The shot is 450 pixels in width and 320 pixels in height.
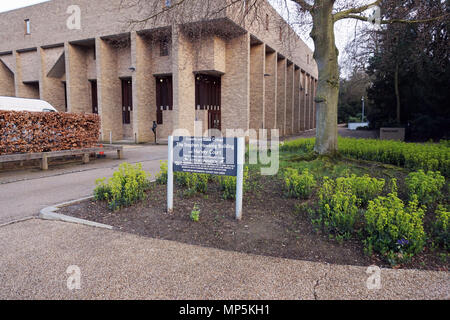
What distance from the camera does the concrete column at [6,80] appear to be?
97.2 feet

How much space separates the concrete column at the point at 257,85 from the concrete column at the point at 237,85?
326 cm

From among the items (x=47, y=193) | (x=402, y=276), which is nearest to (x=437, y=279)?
(x=402, y=276)

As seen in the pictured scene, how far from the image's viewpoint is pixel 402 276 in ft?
9.54

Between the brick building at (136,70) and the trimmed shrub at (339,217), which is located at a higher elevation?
the brick building at (136,70)

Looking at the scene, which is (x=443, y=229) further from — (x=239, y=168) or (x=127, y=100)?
(x=127, y=100)

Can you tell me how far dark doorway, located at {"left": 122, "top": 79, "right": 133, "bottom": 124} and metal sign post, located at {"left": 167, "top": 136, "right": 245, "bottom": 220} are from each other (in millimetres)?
21860

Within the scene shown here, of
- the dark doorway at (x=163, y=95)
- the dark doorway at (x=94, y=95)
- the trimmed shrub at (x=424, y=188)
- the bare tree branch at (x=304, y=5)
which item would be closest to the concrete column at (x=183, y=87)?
the dark doorway at (x=163, y=95)

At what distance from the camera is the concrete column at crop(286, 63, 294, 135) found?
32.5 meters
